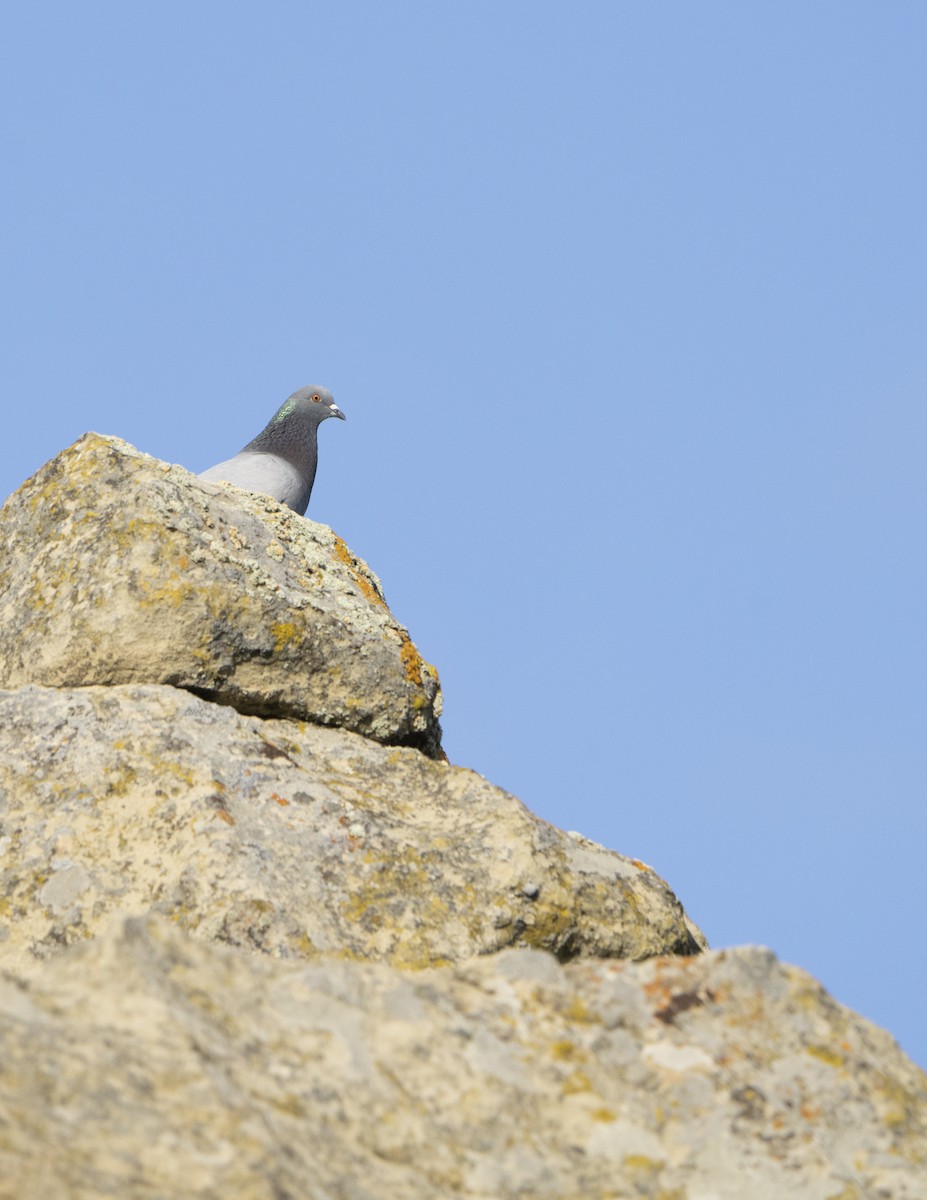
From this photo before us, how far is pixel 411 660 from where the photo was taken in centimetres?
753

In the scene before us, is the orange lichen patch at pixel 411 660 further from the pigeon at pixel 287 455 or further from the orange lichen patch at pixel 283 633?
the pigeon at pixel 287 455

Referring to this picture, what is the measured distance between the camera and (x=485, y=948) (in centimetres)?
584

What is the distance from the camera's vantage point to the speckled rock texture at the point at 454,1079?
9.78ft

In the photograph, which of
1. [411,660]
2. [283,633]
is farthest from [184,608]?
[411,660]

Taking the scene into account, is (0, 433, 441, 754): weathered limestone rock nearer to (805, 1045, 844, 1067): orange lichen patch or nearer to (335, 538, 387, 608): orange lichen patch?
(335, 538, 387, 608): orange lichen patch

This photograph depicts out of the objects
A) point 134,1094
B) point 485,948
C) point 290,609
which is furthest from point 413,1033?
point 290,609

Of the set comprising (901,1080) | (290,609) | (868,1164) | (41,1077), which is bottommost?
(41,1077)

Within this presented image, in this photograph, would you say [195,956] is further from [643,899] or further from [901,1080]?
[643,899]

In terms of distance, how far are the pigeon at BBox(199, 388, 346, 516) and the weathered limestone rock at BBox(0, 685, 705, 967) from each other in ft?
18.1

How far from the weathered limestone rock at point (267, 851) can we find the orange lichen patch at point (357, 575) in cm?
144

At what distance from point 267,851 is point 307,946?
1.60 feet

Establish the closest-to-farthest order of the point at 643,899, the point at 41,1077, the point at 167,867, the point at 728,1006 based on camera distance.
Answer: the point at 41,1077, the point at 728,1006, the point at 167,867, the point at 643,899

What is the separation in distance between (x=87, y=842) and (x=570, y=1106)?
303 centimetres

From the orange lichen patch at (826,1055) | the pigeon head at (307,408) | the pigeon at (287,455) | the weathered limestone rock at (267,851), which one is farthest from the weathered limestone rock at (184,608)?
the pigeon head at (307,408)
